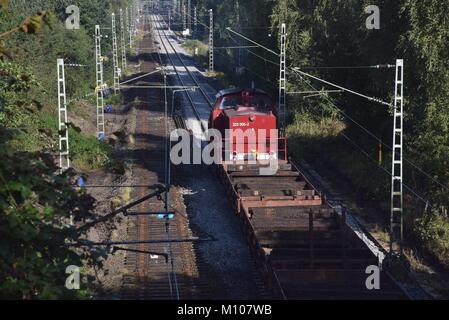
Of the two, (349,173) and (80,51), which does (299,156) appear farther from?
(80,51)

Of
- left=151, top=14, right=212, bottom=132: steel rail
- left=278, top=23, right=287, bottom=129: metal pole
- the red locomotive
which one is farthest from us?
left=151, top=14, right=212, bottom=132: steel rail

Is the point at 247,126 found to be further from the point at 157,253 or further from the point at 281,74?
the point at 157,253

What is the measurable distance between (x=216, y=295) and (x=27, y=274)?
817cm

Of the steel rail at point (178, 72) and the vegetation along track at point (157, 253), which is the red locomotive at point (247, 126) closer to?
the vegetation along track at point (157, 253)

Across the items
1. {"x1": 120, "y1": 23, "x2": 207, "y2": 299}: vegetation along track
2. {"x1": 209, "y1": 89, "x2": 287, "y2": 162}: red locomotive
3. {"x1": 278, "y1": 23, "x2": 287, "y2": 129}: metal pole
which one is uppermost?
{"x1": 278, "y1": 23, "x2": 287, "y2": 129}: metal pole

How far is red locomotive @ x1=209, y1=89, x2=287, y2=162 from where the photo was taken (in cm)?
2270

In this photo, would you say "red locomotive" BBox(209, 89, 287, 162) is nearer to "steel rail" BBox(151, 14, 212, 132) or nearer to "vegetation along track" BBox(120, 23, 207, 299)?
"vegetation along track" BBox(120, 23, 207, 299)

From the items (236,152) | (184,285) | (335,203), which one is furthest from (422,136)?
(184,285)

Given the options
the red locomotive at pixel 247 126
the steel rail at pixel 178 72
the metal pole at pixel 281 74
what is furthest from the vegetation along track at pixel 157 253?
the steel rail at pixel 178 72

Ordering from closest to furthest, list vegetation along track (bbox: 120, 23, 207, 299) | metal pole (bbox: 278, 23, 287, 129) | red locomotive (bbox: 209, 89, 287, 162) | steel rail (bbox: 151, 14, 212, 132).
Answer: vegetation along track (bbox: 120, 23, 207, 299) → red locomotive (bbox: 209, 89, 287, 162) → metal pole (bbox: 278, 23, 287, 129) → steel rail (bbox: 151, 14, 212, 132)

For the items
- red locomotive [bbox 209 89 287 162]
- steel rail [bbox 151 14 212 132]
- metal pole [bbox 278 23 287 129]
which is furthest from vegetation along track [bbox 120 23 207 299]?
steel rail [bbox 151 14 212 132]

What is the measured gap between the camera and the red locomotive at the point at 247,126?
74.5 feet

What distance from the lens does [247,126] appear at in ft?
74.2

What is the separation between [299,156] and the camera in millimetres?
30672
